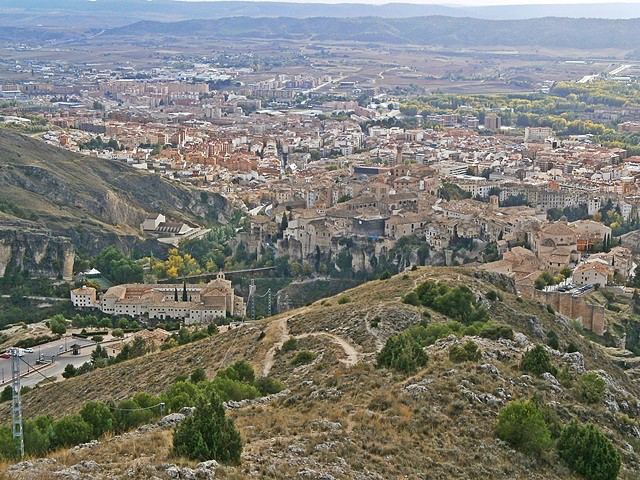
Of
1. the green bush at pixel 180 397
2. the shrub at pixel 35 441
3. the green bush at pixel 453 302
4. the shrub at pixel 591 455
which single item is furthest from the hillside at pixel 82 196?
the shrub at pixel 591 455

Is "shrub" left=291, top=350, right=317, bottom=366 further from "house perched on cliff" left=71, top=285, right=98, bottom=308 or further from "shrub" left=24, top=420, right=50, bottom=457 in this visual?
"house perched on cliff" left=71, top=285, right=98, bottom=308

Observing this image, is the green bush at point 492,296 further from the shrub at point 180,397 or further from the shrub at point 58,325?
the shrub at point 58,325

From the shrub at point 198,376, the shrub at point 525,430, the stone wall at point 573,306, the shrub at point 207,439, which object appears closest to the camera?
the shrub at point 207,439

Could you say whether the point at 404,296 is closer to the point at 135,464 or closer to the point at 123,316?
the point at 135,464

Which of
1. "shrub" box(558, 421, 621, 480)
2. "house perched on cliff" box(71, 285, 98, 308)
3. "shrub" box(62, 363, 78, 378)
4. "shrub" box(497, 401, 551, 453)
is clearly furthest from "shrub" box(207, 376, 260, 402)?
"house perched on cliff" box(71, 285, 98, 308)

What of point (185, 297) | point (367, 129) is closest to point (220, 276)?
point (185, 297)
